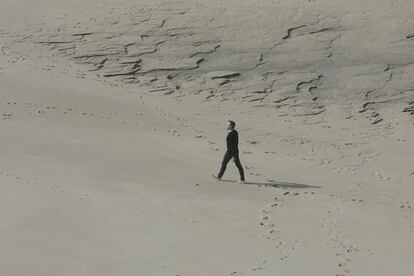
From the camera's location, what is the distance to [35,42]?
32.8 meters

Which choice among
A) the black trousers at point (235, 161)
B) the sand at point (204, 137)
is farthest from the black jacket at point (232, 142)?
the sand at point (204, 137)

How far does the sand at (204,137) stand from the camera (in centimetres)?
1373

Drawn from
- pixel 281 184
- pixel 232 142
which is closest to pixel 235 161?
pixel 232 142

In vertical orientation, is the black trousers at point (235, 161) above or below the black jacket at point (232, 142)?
below

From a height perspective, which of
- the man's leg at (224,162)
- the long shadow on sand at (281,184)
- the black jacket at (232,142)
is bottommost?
the long shadow on sand at (281,184)

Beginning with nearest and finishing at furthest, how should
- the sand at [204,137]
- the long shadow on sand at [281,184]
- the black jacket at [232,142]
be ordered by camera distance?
the sand at [204,137]
the black jacket at [232,142]
the long shadow on sand at [281,184]

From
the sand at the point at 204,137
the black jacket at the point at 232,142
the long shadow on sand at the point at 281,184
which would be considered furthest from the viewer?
the long shadow on sand at the point at 281,184

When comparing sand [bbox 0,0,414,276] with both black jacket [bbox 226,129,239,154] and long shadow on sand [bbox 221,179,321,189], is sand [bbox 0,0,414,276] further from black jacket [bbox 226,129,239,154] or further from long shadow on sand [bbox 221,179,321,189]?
black jacket [bbox 226,129,239,154]

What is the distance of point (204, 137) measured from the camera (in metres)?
24.5

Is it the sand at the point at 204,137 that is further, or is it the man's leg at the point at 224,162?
the man's leg at the point at 224,162

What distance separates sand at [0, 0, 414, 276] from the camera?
13727 mm

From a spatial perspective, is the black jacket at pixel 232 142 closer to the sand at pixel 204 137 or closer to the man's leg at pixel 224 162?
the man's leg at pixel 224 162

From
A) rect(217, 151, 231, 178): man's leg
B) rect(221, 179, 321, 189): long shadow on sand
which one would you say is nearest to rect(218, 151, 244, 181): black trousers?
rect(217, 151, 231, 178): man's leg

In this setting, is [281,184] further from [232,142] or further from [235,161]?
[232,142]
